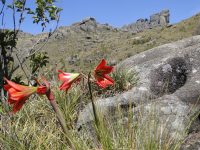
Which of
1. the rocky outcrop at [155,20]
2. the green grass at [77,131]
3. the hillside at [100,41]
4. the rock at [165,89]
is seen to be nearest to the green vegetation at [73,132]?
the green grass at [77,131]

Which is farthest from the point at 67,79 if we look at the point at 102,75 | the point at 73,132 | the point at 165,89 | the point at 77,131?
the point at 165,89

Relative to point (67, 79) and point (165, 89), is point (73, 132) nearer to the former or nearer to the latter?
point (67, 79)

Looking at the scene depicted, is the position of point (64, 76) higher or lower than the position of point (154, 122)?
higher

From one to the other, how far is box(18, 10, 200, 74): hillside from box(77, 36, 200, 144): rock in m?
16.8

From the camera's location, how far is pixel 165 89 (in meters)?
6.39

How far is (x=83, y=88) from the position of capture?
643cm

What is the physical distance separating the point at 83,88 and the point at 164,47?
268 cm

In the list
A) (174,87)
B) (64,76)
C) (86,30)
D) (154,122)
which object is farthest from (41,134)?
(86,30)

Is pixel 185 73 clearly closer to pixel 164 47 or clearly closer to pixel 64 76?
pixel 164 47

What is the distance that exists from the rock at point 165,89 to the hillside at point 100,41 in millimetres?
16806

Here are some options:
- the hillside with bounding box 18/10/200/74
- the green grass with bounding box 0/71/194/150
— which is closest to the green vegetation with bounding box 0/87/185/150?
the green grass with bounding box 0/71/194/150

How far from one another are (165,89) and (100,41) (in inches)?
2290

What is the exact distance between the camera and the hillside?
42.3 metres

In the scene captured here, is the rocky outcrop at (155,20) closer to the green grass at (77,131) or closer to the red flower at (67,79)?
the green grass at (77,131)
